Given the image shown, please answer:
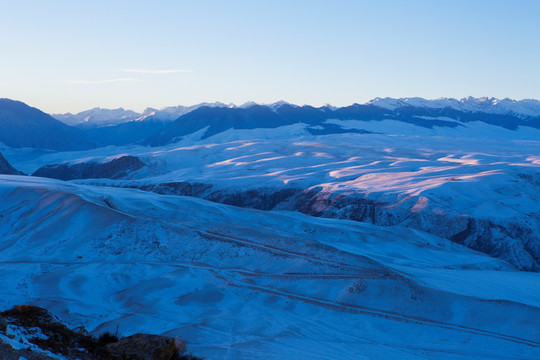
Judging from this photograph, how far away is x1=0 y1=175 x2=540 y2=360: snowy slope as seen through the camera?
22922 mm

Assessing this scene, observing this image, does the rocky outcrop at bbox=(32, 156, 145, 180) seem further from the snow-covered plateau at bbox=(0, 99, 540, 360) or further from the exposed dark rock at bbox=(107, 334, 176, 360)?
the exposed dark rock at bbox=(107, 334, 176, 360)

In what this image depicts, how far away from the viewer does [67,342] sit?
1434cm

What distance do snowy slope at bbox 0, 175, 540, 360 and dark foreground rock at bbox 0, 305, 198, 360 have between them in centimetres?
541

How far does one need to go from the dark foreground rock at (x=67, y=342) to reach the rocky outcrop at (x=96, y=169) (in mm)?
102189

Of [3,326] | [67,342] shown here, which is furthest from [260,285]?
[3,326]

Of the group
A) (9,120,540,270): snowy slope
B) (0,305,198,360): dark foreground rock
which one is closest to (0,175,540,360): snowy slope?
(0,305,198,360): dark foreground rock

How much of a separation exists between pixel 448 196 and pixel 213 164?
61059 mm

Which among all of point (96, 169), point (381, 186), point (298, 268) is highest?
point (96, 169)

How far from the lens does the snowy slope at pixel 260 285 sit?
22.9 meters

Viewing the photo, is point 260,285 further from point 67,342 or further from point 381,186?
point 381,186

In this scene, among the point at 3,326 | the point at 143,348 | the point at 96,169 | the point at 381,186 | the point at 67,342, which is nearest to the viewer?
the point at 3,326

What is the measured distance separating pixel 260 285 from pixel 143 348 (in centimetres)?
1673

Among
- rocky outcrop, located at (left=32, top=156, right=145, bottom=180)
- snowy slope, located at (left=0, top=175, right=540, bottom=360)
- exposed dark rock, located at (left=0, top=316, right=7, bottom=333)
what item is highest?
exposed dark rock, located at (left=0, top=316, right=7, bottom=333)

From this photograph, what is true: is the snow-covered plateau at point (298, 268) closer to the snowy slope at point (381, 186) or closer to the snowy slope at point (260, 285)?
the snowy slope at point (260, 285)
